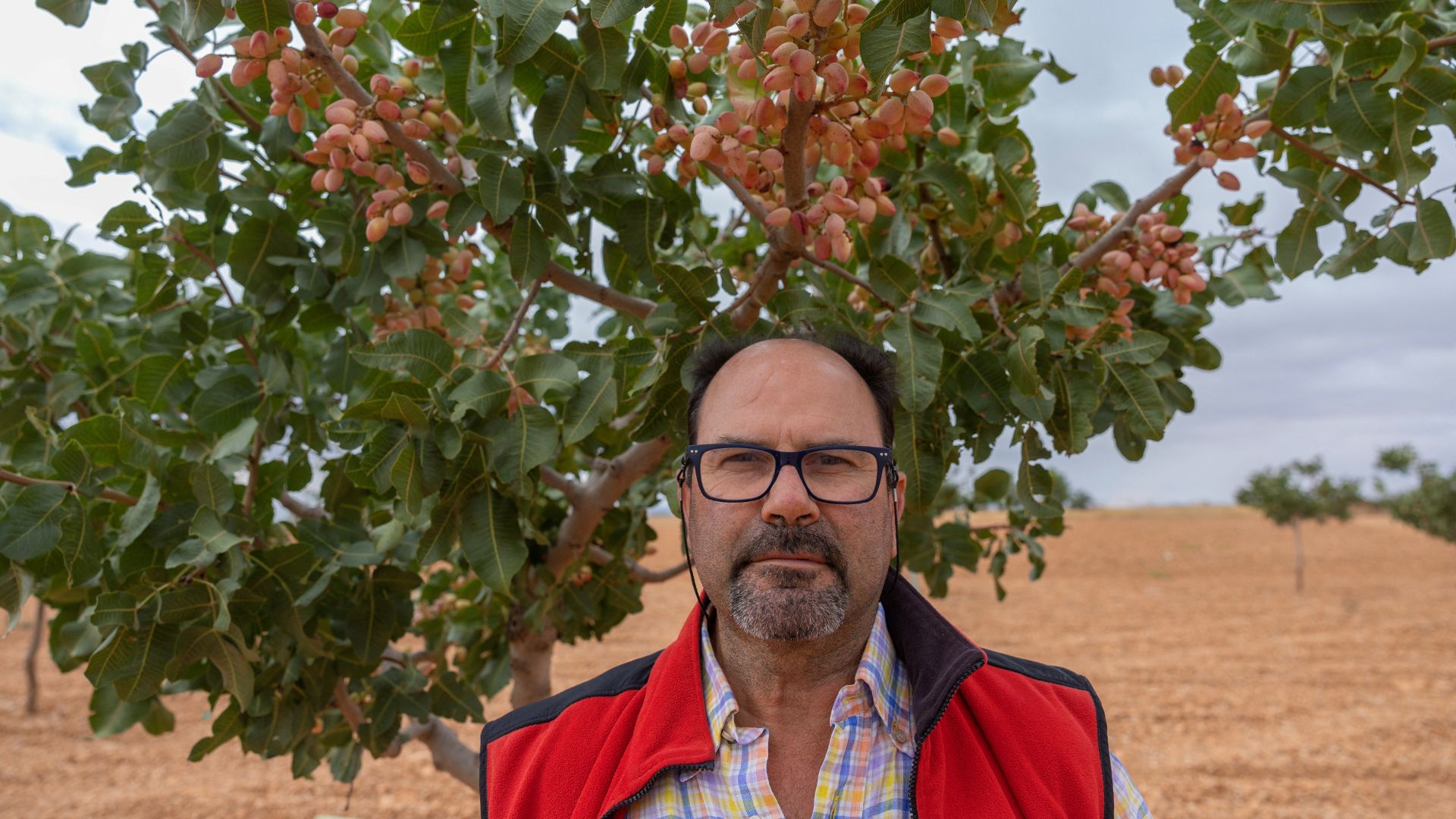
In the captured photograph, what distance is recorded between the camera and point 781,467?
1406mm

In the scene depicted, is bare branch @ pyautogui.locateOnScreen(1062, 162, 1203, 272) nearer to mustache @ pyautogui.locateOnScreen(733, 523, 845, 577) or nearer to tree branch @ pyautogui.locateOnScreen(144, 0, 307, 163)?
mustache @ pyautogui.locateOnScreen(733, 523, 845, 577)

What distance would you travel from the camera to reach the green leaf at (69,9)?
5.27 ft

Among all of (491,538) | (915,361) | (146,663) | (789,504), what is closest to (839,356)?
(915,361)

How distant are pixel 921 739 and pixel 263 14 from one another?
4.83ft

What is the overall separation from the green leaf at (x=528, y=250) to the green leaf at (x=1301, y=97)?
1317 mm

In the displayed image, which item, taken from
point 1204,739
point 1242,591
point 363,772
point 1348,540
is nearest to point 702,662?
point 363,772

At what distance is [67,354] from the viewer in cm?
253

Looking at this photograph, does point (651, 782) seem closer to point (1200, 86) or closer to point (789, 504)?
point (789, 504)

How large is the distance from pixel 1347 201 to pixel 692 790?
172 cm

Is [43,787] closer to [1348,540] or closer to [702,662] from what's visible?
[702,662]

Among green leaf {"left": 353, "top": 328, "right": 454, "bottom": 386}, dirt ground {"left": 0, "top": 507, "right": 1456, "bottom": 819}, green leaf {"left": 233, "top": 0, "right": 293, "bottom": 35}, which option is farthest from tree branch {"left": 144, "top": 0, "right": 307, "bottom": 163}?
dirt ground {"left": 0, "top": 507, "right": 1456, "bottom": 819}

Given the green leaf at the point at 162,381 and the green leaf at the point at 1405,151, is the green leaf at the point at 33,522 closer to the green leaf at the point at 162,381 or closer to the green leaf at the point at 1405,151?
the green leaf at the point at 162,381

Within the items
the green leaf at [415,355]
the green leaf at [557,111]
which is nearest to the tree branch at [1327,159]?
the green leaf at [557,111]

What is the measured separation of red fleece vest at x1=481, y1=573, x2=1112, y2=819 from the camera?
4.38 ft
